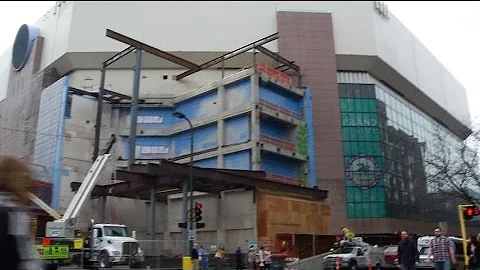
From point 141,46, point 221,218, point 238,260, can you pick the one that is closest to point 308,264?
point 238,260

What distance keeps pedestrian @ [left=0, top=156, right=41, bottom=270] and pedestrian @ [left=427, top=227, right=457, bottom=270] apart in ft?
36.0

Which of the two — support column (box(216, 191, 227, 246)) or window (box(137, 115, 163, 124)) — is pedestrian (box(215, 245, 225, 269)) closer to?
support column (box(216, 191, 227, 246))

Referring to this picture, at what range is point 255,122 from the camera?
1858 inches

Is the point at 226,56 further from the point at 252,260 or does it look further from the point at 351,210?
the point at 252,260

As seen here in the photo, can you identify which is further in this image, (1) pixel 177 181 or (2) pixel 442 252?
(1) pixel 177 181

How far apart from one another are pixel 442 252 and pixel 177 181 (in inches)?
961

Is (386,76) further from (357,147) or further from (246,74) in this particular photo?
(246,74)

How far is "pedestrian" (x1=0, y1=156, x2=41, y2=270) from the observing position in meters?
3.16

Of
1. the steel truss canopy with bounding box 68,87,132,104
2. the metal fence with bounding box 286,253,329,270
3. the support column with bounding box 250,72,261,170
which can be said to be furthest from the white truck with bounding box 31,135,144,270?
the steel truss canopy with bounding box 68,87,132,104

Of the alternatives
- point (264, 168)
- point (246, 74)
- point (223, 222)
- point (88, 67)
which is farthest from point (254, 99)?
point (88, 67)

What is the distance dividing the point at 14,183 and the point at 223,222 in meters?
35.3

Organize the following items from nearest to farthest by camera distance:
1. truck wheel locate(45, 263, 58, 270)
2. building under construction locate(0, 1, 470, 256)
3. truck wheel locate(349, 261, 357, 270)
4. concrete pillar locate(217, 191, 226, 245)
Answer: truck wheel locate(45, 263, 58, 270) → truck wheel locate(349, 261, 357, 270) → concrete pillar locate(217, 191, 226, 245) → building under construction locate(0, 1, 470, 256)

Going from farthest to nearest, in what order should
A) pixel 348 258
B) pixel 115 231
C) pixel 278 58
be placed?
pixel 278 58 < pixel 348 258 < pixel 115 231

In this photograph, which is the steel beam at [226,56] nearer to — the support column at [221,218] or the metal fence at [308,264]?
the support column at [221,218]
